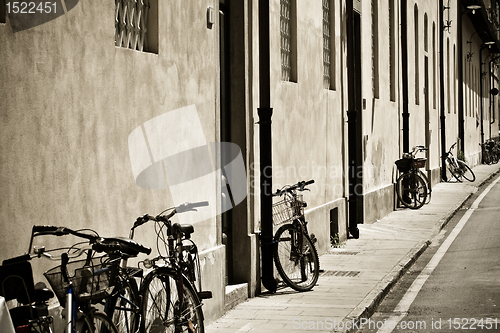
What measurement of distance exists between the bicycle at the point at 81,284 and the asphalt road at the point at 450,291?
3377mm

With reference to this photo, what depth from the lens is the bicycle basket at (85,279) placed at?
4059 mm

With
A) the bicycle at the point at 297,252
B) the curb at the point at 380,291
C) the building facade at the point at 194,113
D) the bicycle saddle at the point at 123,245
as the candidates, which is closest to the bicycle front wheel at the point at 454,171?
the building facade at the point at 194,113

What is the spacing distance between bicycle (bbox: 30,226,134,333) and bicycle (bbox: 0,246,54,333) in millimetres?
151

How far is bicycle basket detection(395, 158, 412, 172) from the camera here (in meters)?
18.1

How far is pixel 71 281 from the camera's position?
4.05 meters

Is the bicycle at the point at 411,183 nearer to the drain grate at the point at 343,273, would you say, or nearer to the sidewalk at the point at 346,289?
the sidewalk at the point at 346,289

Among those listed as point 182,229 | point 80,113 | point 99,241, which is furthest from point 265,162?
point 99,241

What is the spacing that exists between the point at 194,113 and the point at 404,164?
475 inches

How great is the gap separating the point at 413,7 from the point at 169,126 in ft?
57.5

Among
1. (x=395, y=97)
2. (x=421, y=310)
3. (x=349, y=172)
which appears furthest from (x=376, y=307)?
(x=395, y=97)

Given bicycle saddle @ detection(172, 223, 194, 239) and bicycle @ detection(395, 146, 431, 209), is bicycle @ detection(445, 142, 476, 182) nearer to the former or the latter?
bicycle @ detection(395, 146, 431, 209)

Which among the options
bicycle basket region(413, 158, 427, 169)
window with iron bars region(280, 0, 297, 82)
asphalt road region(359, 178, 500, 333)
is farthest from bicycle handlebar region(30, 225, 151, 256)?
bicycle basket region(413, 158, 427, 169)

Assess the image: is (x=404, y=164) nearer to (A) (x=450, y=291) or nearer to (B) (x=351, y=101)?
(B) (x=351, y=101)

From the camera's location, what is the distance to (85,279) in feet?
13.6
